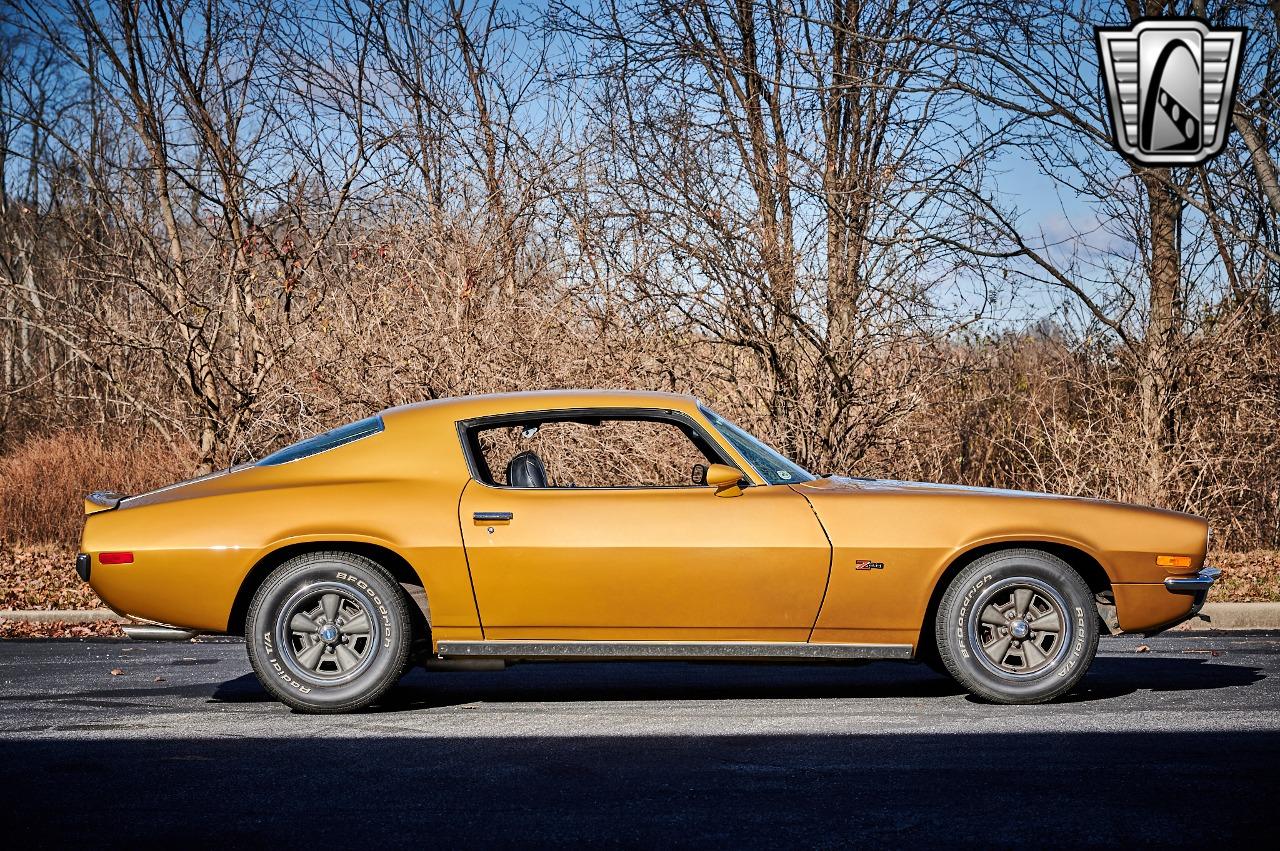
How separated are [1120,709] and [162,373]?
13.6 m

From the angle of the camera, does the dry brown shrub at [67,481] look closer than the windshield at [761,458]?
No

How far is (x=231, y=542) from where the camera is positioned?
20.6ft

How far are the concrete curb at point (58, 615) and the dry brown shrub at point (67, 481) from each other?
5388 millimetres

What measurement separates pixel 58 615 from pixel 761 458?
6617 millimetres

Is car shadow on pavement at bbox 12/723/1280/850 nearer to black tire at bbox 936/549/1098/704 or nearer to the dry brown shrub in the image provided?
black tire at bbox 936/549/1098/704

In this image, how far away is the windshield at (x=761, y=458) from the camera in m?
6.51

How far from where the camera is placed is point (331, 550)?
252 inches

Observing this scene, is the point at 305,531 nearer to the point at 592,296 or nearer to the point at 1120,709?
the point at 1120,709

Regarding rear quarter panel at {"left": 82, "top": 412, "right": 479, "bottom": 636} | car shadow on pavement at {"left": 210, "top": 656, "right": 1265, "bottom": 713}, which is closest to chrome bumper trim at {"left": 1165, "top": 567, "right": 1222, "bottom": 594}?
car shadow on pavement at {"left": 210, "top": 656, "right": 1265, "bottom": 713}

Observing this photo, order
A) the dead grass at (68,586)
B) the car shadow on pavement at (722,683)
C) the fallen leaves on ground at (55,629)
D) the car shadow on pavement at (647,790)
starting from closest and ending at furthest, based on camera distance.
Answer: the car shadow on pavement at (647,790)
the car shadow on pavement at (722,683)
the fallen leaves on ground at (55,629)
the dead grass at (68,586)

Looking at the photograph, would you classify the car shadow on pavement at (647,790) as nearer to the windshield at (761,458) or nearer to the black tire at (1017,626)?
the black tire at (1017,626)

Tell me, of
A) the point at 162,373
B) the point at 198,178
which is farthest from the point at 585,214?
the point at 162,373

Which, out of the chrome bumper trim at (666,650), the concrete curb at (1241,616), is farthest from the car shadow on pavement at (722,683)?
the concrete curb at (1241,616)

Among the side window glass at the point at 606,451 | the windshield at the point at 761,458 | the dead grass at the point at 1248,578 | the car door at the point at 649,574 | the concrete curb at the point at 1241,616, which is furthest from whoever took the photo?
the side window glass at the point at 606,451
